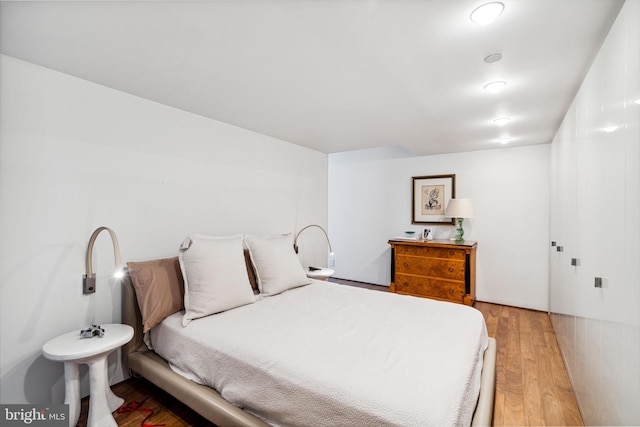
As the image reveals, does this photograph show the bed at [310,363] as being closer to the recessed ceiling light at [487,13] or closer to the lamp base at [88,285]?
the lamp base at [88,285]

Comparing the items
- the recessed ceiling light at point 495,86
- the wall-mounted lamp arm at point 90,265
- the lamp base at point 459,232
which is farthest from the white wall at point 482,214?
the wall-mounted lamp arm at point 90,265

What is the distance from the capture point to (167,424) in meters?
1.88

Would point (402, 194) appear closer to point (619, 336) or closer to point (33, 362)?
point (619, 336)

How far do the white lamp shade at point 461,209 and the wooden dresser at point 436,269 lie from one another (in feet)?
1.29

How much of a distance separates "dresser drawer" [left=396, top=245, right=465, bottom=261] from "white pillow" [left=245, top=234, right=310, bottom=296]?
2036 mm

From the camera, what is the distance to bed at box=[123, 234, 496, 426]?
1278 millimetres

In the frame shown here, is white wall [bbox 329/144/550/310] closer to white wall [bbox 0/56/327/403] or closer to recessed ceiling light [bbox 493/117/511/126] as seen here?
recessed ceiling light [bbox 493/117/511/126]

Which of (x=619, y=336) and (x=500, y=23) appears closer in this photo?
(x=619, y=336)

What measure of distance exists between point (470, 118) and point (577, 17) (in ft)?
5.10

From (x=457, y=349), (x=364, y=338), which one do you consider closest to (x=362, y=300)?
(x=364, y=338)

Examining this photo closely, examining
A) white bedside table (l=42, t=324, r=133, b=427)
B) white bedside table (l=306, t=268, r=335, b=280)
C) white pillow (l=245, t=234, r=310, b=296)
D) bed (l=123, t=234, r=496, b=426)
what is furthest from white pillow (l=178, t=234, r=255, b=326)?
white bedside table (l=306, t=268, r=335, b=280)

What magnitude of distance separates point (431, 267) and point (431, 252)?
0.70 ft

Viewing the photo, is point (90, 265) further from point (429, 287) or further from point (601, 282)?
point (429, 287)

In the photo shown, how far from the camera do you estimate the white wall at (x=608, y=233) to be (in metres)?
1.20
